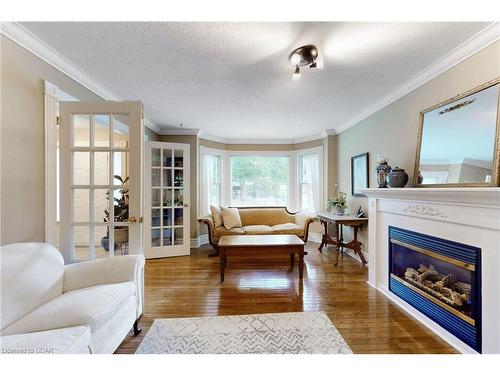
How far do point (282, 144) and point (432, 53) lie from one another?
343cm

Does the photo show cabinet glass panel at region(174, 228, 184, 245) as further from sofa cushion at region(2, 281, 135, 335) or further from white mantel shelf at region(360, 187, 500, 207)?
white mantel shelf at region(360, 187, 500, 207)

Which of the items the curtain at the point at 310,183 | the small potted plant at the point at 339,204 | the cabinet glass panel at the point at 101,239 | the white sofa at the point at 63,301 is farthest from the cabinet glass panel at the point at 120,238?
the curtain at the point at 310,183

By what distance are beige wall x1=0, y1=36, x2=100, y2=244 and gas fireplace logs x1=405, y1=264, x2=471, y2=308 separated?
136 inches

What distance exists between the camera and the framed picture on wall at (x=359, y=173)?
11.4 ft

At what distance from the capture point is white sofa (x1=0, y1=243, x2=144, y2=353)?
3.61 ft

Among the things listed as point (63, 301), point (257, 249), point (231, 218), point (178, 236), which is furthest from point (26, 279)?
point (231, 218)

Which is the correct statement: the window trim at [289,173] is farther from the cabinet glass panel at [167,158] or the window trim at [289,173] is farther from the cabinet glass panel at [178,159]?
the cabinet glass panel at [167,158]

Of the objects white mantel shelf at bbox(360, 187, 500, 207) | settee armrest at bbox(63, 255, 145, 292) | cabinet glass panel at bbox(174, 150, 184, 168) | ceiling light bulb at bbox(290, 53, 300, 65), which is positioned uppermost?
ceiling light bulb at bbox(290, 53, 300, 65)

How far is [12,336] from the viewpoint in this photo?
3.58ft

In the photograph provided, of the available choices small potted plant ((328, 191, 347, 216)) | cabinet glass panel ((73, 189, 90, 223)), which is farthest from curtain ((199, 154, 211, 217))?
small potted plant ((328, 191, 347, 216))

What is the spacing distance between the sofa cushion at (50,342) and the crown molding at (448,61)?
3416 millimetres

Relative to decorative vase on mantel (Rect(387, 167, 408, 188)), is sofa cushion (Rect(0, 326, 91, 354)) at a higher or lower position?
lower

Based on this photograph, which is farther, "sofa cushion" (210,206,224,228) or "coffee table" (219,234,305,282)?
"sofa cushion" (210,206,224,228)

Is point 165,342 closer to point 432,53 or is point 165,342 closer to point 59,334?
point 59,334
